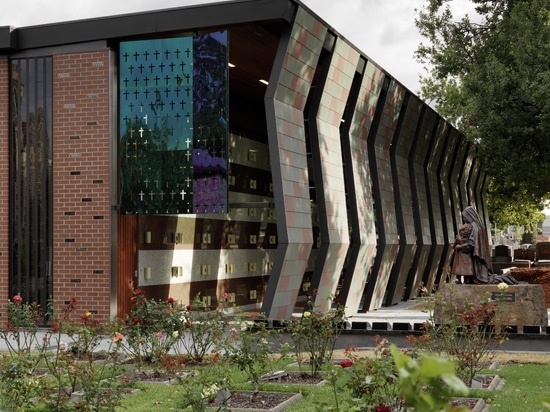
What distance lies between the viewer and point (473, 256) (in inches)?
675

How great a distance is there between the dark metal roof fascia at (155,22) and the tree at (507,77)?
11.9 meters

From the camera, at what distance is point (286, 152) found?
60.6ft

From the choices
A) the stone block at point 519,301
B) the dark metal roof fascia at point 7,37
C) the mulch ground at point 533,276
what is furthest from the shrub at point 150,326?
the mulch ground at point 533,276

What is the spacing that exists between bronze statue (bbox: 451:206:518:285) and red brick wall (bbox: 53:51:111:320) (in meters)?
7.41

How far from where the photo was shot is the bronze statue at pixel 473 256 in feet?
56.1

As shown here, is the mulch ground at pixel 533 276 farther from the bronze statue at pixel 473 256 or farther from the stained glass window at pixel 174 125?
the stained glass window at pixel 174 125

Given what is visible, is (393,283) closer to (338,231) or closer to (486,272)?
(338,231)

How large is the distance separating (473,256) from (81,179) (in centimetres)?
852

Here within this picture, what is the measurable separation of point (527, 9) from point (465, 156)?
12.9 m

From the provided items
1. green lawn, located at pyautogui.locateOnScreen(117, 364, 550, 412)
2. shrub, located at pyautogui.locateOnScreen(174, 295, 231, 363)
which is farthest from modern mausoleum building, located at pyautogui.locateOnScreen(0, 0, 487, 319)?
green lawn, located at pyautogui.locateOnScreen(117, 364, 550, 412)

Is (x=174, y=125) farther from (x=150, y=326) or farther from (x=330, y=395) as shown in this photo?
(x=330, y=395)

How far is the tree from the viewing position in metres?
28.1

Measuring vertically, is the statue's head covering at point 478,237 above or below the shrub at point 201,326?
above

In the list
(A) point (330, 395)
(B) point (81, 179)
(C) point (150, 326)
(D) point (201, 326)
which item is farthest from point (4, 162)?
(A) point (330, 395)
